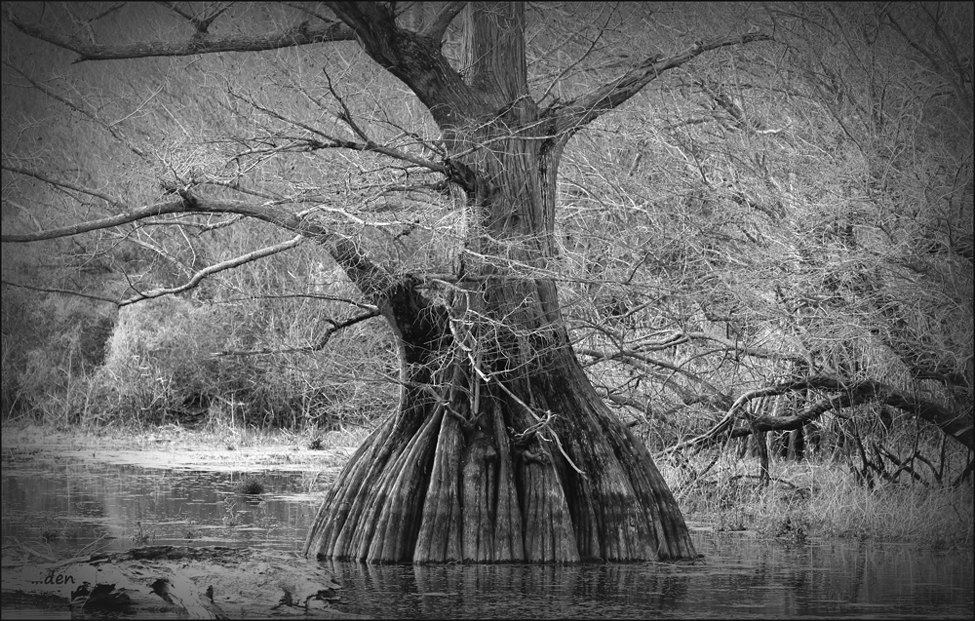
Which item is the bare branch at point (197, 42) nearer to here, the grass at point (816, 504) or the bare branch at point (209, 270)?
the bare branch at point (209, 270)

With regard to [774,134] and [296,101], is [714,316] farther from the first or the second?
[296,101]

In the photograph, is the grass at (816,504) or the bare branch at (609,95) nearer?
the bare branch at (609,95)

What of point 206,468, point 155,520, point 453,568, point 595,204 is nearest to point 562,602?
point 453,568

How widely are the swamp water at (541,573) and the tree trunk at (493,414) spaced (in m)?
0.39

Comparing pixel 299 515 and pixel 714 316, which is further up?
pixel 714 316

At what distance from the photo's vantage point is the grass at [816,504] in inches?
624

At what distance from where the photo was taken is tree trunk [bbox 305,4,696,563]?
13477 mm

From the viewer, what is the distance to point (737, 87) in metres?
16.7

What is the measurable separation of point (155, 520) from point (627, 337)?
675 centimetres

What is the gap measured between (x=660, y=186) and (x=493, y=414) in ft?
17.6

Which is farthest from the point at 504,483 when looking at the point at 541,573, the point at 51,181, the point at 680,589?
the point at 51,181

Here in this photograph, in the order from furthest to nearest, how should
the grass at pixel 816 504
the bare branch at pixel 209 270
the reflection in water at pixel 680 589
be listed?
1. the grass at pixel 816 504
2. the bare branch at pixel 209 270
3. the reflection in water at pixel 680 589

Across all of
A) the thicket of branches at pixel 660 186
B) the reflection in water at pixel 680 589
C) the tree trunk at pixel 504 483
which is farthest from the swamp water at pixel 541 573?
the thicket of branches at pixel 660 186

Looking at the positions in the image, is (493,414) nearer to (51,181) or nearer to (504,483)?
(504,483)
